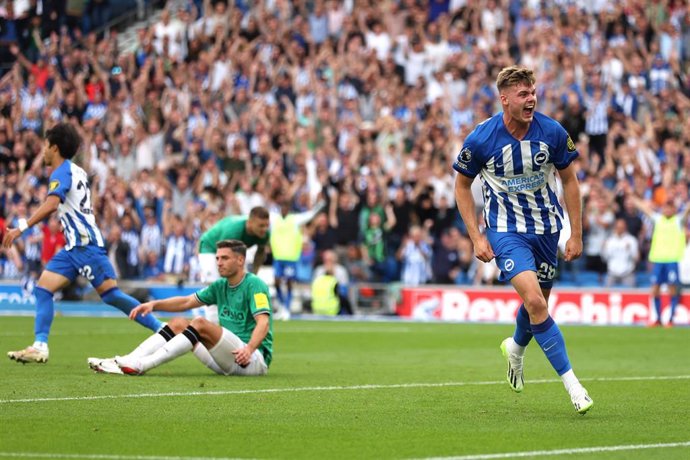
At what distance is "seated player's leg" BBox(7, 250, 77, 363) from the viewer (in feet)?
43.6

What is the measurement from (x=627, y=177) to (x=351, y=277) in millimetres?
6141

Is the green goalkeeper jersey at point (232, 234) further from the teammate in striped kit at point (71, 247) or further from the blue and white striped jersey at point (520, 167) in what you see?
the blue and white striped jersey at point (520, 167)

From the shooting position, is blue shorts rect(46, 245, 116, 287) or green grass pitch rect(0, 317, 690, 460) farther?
blue shorts rect(46, 245, 116, 287)

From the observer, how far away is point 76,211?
532 inches

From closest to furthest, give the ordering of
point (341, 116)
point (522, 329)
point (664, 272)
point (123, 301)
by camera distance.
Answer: point (522, 329)
point (123, 301)
point (664, 272)
point (341, 116)

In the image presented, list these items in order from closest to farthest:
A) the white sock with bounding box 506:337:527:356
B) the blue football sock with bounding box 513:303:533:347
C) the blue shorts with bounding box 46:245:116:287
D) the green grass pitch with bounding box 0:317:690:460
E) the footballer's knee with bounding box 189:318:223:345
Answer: the green grass pitch with bounding box 0:317:690:460
the blue football sock with bounding box 513:303:533:347
the white sock with bounding box 506:337:527:356
the footballer's knee with bounding box 189:318:223:345
the blue shorts with bounding box 46:245:116:287

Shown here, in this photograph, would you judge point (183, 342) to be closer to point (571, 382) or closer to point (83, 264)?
point (83, 264)

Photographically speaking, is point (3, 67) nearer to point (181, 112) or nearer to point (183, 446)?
point (181, 112)

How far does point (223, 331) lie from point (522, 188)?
3438 millimetres

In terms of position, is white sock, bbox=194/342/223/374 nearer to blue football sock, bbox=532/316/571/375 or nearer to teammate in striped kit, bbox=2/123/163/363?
teammate in striped kit, bbox=2/123/163/363

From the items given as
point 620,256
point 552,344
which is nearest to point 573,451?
point 552,344

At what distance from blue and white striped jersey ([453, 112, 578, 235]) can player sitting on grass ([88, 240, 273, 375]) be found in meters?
3.05

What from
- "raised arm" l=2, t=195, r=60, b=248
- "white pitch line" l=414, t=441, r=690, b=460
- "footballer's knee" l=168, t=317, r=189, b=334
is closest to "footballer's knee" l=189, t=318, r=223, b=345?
"footballer's knee" l=168, t=317, r=189, b=334

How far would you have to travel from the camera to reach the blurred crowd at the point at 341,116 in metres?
26.8
